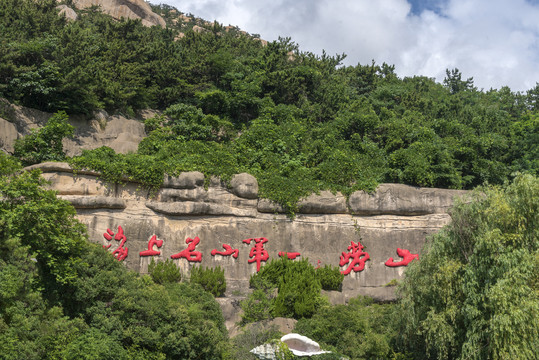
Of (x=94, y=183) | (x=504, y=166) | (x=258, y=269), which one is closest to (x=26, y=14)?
(x=94, y=183)

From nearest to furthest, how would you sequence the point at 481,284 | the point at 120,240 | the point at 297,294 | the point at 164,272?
1. the point at 481,284
2. the point at 297,294
3. the point at 164,272
4. the point at 120,240

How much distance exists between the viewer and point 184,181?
15414mm

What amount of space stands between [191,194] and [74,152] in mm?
4915

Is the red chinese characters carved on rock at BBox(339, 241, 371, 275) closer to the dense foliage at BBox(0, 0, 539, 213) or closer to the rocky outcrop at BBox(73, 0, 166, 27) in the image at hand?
the dense foliage at BBox(0, 0, 539, 213)

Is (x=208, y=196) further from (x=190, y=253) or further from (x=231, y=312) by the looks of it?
(x=231, y=312)

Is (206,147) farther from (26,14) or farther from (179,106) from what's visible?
(26,14)

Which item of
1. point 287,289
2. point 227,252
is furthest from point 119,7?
point 287,289

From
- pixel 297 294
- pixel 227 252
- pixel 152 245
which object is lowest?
pixel 297 294

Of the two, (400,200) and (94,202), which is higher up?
(400,200)

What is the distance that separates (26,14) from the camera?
20.3m

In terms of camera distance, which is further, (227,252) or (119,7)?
(119,7)

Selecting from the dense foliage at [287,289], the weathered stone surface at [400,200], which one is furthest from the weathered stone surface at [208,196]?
the weathered stone surface at [400,200]

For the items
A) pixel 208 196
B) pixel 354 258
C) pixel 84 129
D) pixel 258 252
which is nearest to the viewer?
pixel 258 252

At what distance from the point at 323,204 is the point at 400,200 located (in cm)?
252
